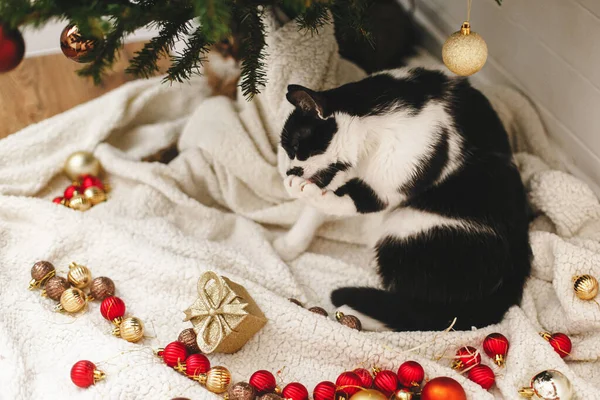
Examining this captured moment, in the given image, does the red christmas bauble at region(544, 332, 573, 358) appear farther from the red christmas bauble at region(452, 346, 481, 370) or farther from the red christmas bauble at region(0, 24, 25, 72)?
the red christmas bauble at region(0, 24, 25, 72)

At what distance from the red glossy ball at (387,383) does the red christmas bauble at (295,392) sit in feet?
0.45

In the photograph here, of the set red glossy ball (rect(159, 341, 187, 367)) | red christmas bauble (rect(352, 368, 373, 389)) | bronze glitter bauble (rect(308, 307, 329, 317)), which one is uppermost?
red christmas bauble (rect(352, 368, 373, 389))

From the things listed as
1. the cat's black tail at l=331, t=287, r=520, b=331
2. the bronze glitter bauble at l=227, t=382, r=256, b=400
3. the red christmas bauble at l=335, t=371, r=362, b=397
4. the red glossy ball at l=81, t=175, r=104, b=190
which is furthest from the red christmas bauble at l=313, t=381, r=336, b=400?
the red glossy ball at l=81, t=175, r=104, b=190

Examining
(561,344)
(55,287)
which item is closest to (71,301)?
(55,287)

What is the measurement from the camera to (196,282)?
4.25 feet

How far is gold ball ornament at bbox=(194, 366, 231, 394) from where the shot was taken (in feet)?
3.62

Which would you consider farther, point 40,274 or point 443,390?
point 40,274

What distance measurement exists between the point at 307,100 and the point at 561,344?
2.30 ft

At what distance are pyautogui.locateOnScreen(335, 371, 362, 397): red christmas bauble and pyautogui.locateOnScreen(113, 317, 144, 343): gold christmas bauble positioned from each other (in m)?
0.41

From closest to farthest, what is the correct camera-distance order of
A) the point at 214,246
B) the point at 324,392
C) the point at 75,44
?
1. the point at 75,44
2. the point at 324,392
3. the point at 214,246

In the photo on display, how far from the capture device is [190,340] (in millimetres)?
1171

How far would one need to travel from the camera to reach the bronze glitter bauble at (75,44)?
943 mm

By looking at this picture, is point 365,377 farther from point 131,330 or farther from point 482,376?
point 131,330

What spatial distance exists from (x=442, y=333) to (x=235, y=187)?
24.8 inches
